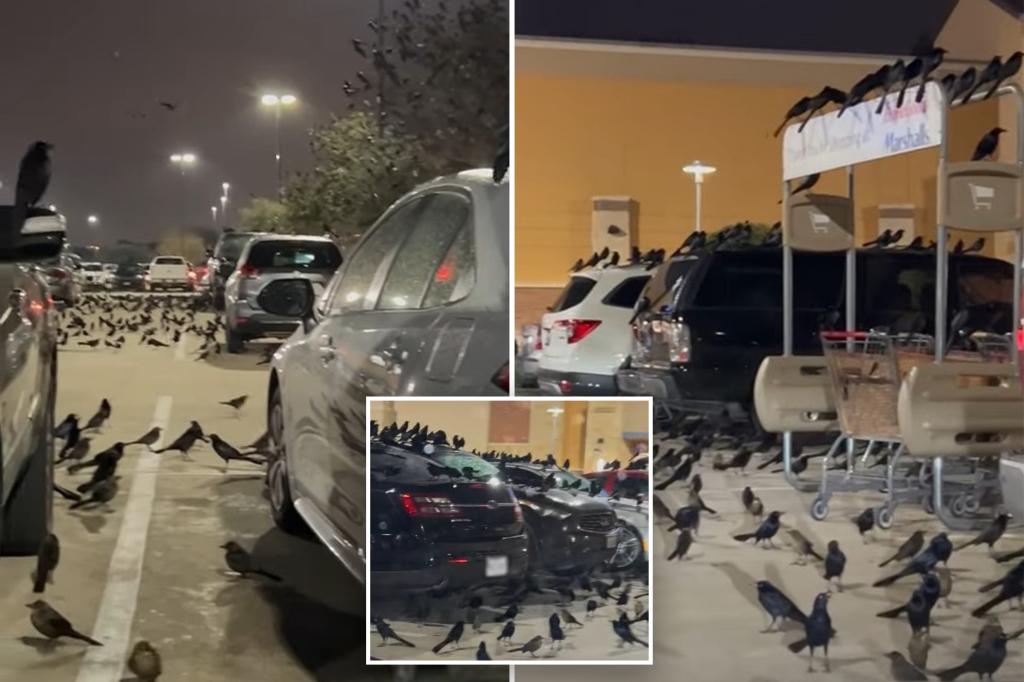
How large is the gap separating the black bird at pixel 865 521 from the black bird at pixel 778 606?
0.30m

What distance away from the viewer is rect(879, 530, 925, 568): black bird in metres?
3.69

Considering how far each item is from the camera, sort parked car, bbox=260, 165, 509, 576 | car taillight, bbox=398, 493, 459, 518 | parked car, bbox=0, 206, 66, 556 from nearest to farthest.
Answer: parked car, bbox=0, 206, 66, 556
parked car, bbox=260, 165, 509, 576
car taillight, bbox=398, 493, 459, 518

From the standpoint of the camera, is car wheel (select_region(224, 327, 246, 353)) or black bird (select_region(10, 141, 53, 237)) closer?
black bird (select_region(10, 141, 53, 237))

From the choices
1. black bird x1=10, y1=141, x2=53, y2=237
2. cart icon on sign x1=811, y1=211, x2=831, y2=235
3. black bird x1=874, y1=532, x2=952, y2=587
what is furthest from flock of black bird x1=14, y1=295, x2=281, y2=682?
black bird x1=874, y1=532, x2=952, y2=587

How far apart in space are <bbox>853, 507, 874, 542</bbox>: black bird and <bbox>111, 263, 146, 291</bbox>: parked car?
2.24 metres

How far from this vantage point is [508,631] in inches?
143

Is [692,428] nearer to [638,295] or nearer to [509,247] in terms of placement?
[638,295]

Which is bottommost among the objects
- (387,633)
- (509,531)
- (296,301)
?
(387,633)

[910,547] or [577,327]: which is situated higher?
[577,327]

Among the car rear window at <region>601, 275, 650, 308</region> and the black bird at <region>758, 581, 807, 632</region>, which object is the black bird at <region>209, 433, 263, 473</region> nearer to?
the car rear window at <region>601, 275, 650, 308</region>

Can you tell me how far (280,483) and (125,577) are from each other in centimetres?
51

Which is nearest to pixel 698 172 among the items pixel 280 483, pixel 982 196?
pixel 982 196

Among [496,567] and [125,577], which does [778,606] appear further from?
[125,577]

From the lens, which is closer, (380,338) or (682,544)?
(380,338)
